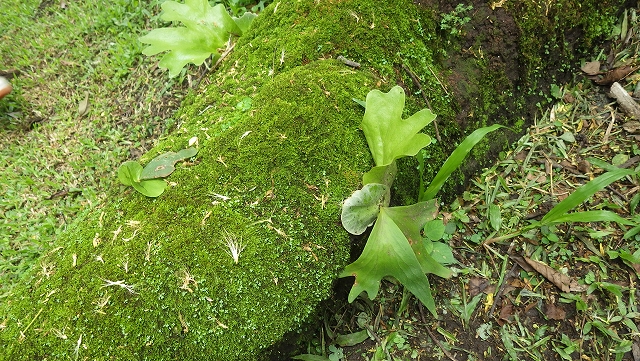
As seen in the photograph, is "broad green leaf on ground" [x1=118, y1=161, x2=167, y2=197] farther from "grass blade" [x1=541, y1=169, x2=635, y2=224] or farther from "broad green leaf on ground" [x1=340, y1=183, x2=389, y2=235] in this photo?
"grass blade" [x1=541, y1=169, x2=635, y2=224]

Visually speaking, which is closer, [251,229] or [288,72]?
[251,229]

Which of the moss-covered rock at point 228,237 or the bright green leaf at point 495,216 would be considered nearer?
the moss-covered rock at point 228,237

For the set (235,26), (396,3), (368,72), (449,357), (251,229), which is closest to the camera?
(251,229)

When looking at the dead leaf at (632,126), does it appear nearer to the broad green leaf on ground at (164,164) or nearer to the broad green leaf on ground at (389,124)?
the broad green leaf on ground at (389,124)

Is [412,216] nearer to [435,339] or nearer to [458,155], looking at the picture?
[458,155]

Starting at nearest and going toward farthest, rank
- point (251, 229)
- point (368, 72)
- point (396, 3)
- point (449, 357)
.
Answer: point (251, 229) → point (449, 357) → point (368, 72) → point (396, 3)

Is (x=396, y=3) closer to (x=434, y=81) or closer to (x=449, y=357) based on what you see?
(x=434, y=81)

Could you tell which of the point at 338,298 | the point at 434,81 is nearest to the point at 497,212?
the point at 434,81

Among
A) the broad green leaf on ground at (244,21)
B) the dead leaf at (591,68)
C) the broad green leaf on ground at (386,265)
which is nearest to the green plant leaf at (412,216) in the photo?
the broad green leaf on ground at (386,265)
